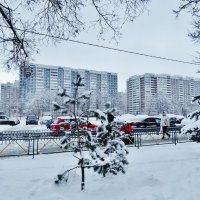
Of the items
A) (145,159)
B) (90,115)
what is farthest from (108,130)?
(145,159)

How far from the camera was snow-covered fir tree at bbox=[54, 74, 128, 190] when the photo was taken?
6473 mm

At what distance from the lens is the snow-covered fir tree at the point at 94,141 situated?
6.47m

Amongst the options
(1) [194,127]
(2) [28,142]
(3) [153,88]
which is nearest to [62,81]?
(3) [153,88]

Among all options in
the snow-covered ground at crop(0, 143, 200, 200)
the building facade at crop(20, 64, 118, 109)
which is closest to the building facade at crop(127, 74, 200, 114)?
the building facade at crop(20, 64, 118, 109)

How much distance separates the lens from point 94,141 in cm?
669

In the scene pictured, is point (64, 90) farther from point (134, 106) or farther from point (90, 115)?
point (134, 106)

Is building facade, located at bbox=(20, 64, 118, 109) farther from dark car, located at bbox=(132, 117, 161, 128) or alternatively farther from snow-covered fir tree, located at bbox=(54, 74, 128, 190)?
snow-covered fir tree, located at bbox=(54, 74, 128, 190)

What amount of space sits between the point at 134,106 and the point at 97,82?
61.9 feet

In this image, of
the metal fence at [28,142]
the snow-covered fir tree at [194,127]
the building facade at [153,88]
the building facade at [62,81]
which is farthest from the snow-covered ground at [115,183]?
the building facade at [153,88]

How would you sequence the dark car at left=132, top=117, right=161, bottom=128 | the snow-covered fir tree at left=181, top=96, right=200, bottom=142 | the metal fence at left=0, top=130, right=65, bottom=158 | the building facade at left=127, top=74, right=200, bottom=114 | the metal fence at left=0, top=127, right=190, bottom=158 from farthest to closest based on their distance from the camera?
the building facade at left=127, top=74, right=200, bottom=114 → the dark car at left=132, top=117, right=161, bottom=128 → the metal fence at left=0, top=127, right=190, bottom=158 → the metal fence at left=0, top=130, right=65, bottom=158 → the snow-covered fir tree at left=181, top=96, right=200, bottom=142

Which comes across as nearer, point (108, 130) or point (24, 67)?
point (108, 130)

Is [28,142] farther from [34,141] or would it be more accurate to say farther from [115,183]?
[115,183]

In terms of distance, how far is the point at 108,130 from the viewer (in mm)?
6734

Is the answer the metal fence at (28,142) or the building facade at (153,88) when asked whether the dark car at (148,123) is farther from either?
the building facade at (153,88)
